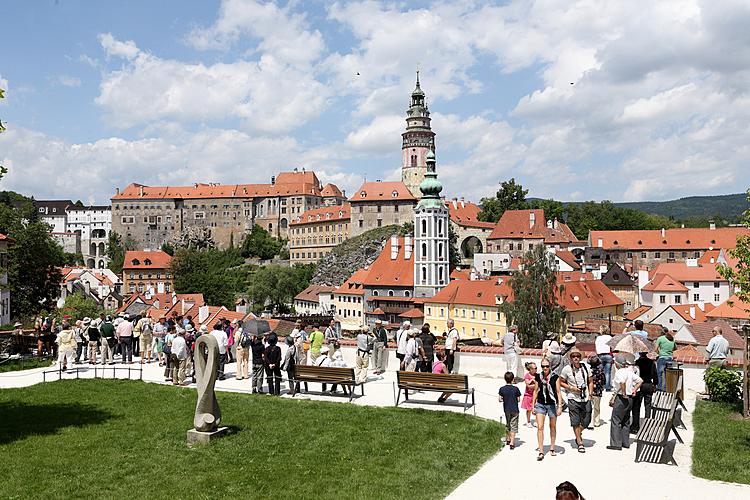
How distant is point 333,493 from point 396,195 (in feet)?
332

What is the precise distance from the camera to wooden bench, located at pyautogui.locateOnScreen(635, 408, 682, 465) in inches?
367

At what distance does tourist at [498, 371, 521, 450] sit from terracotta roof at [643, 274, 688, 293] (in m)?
59.6

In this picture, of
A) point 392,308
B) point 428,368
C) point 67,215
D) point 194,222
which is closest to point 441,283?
point 392,308

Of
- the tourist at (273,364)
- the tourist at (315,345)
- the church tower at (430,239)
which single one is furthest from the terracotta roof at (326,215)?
the tourist at (273,364)

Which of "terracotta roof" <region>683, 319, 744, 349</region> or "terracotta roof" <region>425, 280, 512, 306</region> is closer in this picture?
"terracotta roof" <region>683, 319, 744, 349</region>

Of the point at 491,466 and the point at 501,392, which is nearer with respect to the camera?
the point at 491,466

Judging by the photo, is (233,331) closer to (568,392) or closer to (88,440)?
(88,440)

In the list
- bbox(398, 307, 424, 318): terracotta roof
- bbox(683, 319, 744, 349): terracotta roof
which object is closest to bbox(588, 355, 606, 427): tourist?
bbox(683, 319, 744, 349): terracotta roof

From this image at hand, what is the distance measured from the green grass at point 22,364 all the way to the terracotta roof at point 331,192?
11691 cm

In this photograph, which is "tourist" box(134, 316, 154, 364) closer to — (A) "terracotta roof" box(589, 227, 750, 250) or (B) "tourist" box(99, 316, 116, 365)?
(B) "tourist" box(99, 316, 116, 365)

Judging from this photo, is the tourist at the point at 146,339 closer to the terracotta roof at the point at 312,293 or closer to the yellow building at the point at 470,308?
the yellow building at the point at 470,308

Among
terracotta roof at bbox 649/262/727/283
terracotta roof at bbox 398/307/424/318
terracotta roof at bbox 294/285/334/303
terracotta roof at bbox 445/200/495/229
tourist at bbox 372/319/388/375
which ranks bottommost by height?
terracotta roof at bbox 398/307/424/318

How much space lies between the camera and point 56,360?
1828 cm

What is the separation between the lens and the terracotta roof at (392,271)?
Result: 69.6 m
